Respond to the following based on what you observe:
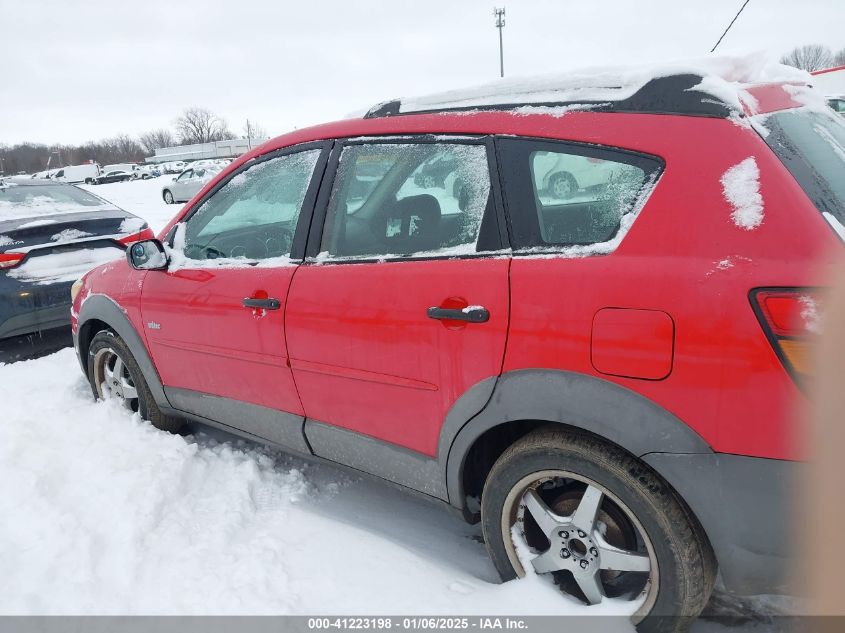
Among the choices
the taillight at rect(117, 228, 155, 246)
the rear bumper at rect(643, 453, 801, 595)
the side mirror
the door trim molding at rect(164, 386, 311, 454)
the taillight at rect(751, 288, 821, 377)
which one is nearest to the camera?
the taillight at rect(751, 288, 821, 377)

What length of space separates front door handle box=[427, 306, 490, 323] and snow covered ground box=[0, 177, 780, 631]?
3.11 ft

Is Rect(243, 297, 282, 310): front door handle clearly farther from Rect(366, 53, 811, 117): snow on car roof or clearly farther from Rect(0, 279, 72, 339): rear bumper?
Rect(0, 279, 72, 339): rear bumper

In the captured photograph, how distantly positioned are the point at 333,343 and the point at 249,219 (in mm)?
1161

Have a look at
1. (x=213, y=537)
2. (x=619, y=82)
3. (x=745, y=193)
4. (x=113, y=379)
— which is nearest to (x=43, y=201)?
(x=113, y=379)

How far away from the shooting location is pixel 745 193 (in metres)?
1.54

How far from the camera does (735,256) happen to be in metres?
1.50

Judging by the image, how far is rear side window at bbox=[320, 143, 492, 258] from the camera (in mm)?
2070

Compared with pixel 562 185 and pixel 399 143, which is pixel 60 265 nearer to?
pixel 399 143

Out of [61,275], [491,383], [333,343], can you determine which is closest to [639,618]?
[491,383]

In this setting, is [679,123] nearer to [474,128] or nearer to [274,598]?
[474,128]

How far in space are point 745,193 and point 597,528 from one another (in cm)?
109

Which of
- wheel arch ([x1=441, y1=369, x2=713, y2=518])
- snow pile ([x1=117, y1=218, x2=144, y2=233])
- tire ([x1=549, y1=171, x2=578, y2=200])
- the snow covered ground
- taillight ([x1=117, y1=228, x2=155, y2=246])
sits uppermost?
tire ([x1=549, y1=171, x2=578, y2=200])

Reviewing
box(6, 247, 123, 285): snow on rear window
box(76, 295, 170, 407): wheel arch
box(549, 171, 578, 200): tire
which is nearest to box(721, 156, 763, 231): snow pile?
box(549, 171, 578, 200): tire

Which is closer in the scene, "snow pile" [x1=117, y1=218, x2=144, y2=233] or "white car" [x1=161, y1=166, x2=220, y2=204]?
"snow pile" [x1=117, y1=218, x2=144, y2=233]
